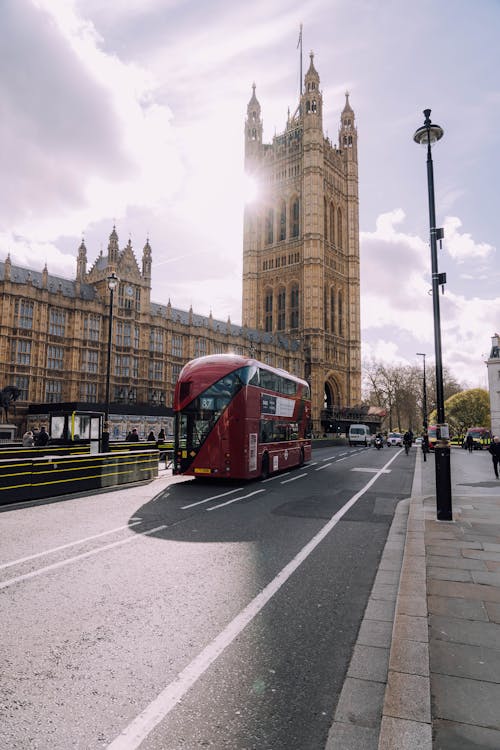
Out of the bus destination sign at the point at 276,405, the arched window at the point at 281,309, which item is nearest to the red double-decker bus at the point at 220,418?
the bus destination sign at the point at 276,405

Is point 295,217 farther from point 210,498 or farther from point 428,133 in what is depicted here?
point 210,498

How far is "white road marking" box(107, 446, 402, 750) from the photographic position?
9.48 feet

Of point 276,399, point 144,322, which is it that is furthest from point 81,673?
point 144,322

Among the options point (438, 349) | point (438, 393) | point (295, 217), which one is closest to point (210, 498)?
point (438, 393)

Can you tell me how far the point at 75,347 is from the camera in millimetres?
44000

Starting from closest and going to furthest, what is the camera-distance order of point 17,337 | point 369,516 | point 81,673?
point 81,673 → point 369,516 → point 17,337

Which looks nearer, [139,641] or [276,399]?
[139,641]

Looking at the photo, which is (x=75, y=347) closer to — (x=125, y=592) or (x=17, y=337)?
(x=17, y=337)

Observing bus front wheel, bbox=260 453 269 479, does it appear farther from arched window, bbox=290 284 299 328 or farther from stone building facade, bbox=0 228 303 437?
arched window, bbox=290 284 299 328

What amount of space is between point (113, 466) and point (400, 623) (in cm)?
1283

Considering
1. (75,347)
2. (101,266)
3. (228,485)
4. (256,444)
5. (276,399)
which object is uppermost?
(101,266)

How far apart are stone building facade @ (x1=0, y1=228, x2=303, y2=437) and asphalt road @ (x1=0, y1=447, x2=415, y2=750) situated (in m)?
29.9

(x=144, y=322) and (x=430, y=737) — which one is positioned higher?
(x=144, y=322)

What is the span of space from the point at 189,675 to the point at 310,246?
91.3m
